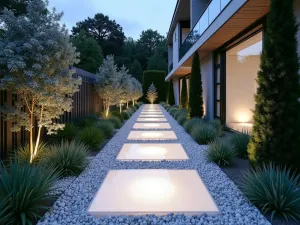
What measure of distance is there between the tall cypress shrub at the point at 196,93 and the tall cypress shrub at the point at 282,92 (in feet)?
29.5

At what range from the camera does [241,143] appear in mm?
7414

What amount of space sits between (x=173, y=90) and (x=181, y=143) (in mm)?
25263

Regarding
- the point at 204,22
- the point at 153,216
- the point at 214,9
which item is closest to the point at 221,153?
the point at 153,216

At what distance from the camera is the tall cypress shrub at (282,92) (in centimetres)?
502

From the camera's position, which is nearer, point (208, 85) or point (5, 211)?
point (5, 211)

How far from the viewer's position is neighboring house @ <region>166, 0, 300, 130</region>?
8398 mm

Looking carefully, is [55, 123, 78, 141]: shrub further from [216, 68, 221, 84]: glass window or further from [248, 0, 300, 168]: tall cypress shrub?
[216, 68, 221, 84]: glass window

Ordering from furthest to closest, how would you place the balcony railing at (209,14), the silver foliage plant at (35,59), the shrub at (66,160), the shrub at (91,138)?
the balcony railing at (209,14), the shrub at (91,138), the shrub at (66,160), the silver foliage plant at (35,59)

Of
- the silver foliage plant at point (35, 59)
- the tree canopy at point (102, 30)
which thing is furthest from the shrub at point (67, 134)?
the tree canopy at point (102, 30)

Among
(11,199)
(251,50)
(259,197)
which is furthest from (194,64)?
(11,199)

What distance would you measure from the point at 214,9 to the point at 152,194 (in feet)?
26.6

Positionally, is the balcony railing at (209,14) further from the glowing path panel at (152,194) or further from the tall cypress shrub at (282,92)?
the glowing path panel at (152,194)

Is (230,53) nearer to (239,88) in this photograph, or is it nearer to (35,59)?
(239,88)

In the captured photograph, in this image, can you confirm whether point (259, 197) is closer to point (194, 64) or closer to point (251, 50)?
point (251, 50)
